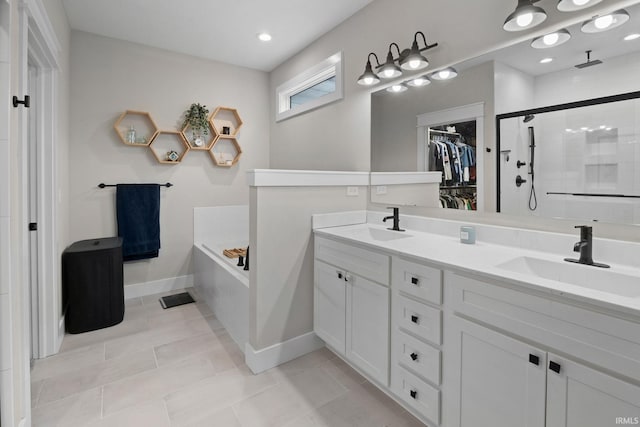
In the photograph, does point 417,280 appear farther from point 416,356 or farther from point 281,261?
point 281,261

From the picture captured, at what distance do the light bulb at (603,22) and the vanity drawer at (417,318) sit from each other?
1.45 meters

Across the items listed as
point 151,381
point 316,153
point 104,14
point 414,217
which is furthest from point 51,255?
point 414,217

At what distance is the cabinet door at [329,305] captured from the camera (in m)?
2.03

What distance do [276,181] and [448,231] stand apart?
117 cm

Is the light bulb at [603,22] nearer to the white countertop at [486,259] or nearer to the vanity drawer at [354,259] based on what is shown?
the white countertop at [486,259]

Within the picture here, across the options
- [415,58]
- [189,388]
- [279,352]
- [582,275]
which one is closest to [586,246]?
[582,275]

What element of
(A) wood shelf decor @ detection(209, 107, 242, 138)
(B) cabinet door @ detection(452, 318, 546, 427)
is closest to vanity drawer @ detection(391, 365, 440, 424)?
(B) cabinet door @ detection(452, 318, 546, 427)

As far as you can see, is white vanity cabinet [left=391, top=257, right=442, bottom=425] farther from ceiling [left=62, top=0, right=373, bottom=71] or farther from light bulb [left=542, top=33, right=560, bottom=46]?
ceiling [left=62, top=0, right=373, bottom=71]

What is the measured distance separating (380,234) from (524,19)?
1.44m

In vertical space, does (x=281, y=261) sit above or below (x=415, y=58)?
below

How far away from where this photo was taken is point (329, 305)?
7.03ft

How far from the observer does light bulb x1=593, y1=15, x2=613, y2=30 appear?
138 centimetres

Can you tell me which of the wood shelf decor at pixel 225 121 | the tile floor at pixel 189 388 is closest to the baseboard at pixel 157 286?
the tile floor at pixel 189 388

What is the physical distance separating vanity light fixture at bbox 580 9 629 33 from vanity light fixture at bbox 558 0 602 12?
0.23 feet
